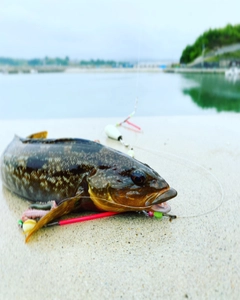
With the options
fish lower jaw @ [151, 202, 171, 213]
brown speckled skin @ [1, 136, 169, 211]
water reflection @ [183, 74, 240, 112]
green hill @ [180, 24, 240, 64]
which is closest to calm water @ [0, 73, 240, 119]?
water reflection @ [183, 74, 240, 112]

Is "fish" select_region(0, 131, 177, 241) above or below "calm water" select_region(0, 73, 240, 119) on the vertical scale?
above

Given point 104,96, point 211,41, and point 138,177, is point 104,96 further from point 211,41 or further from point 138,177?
point 211,41

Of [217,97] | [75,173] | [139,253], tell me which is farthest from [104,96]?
[139,253]

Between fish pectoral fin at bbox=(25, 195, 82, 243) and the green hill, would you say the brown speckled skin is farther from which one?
the green hill

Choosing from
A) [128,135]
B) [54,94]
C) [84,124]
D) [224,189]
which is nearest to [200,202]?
[224,189]

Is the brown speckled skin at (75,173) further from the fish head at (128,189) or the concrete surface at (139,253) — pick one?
the concrete surface at (139,253)

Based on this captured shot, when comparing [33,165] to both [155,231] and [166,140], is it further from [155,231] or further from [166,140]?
[166,140]

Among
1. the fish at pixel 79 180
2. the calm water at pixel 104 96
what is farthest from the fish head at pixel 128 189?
the calm water at pixel 104 96
